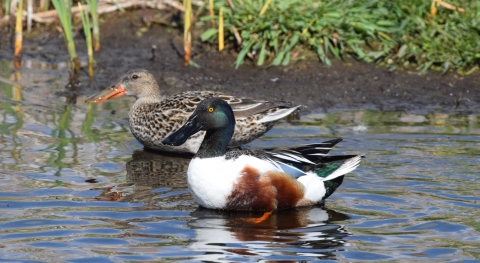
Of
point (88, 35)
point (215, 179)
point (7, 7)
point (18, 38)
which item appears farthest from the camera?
point (7, 7)

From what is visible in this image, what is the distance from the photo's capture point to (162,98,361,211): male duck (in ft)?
19.7

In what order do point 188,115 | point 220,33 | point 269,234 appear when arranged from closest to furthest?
1. point 269,234
2. point 188,115
3. point 220,33

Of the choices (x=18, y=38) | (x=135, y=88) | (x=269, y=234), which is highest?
(x=18, y=38)

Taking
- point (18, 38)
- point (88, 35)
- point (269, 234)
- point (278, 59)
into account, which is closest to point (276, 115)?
point (278, 59)

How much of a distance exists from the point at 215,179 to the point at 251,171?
9.5 inches

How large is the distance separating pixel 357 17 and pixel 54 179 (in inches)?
173

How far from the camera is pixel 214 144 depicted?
20.3 ft

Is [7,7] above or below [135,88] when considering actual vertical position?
above

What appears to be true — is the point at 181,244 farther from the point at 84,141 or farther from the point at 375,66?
the point at 375,66

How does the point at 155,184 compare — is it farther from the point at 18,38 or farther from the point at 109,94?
the point at 18,38

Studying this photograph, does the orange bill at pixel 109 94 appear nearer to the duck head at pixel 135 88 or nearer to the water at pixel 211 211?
the duck head at pixel 135 88

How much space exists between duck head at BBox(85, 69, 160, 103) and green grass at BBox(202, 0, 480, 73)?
157 centimetres

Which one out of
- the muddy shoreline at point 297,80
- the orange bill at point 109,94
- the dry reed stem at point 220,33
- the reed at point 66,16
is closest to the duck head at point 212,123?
the orange bill at point 109,94

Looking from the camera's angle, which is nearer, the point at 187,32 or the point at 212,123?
the point at 212,123
